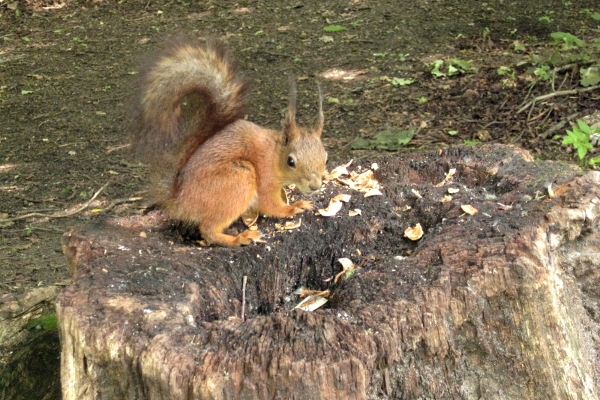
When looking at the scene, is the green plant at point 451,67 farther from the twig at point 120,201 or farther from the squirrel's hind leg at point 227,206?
the squirrel's hind leg at point 227,206

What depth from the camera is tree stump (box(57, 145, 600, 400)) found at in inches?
57.6

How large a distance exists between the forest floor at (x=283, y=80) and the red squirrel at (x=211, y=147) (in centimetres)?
125

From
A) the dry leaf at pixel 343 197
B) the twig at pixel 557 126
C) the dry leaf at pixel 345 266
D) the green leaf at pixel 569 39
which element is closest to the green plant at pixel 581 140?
the twig at pixel 557 126

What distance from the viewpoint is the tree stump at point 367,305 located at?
146 cm

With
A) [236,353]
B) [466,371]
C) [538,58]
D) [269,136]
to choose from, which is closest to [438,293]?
[466,371]

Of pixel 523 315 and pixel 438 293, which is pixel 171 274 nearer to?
pixel 438 293

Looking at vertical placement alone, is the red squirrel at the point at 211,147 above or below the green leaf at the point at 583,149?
above

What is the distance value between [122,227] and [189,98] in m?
0.45

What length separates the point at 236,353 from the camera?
4.79 feet

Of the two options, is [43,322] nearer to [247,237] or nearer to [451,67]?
[247,237]

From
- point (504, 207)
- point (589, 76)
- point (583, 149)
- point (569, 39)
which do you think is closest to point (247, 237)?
point (504, 207)

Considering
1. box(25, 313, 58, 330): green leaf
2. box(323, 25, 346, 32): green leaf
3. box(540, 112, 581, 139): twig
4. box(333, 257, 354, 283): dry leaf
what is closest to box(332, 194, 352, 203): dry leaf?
box(333, 257, 354, 283): dry leaf

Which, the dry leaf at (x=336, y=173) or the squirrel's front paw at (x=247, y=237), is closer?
the squirrel's front paw at (x=247, y=237)

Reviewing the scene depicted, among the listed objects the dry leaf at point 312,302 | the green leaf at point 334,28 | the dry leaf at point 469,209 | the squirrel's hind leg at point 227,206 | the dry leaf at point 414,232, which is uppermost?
the squirrel's hind leg at point 227,206
